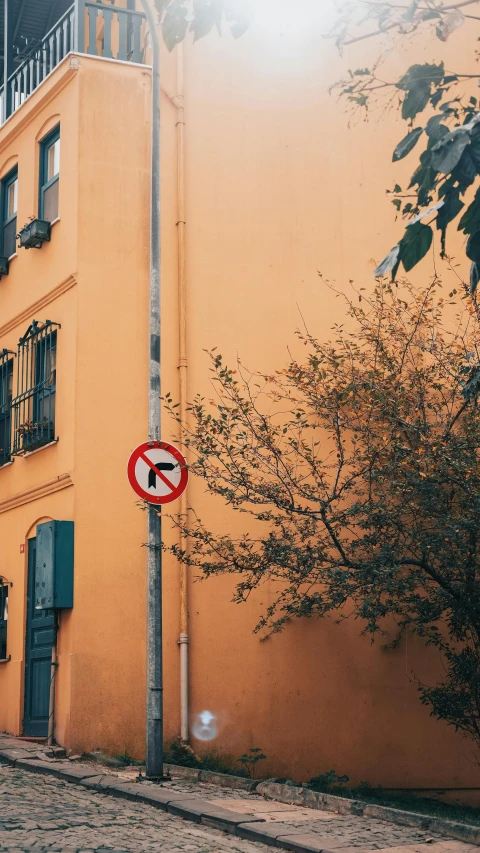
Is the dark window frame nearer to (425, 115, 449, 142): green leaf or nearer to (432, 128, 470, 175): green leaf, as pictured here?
(425, 115, 449, 142): green leaf

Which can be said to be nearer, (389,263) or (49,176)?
(389,263)

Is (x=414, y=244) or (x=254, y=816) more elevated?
(x=414, y=244)

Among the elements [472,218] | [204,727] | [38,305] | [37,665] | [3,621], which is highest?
[38,305]

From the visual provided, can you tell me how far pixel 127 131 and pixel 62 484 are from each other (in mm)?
4603

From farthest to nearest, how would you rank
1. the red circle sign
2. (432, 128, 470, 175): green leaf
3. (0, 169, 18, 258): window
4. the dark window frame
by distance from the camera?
(0, 169, 18, 258): window < the dark window frame < the red circle sign < (432, 128, 470, 175): green leaf

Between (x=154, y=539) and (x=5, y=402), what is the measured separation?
5565 mm

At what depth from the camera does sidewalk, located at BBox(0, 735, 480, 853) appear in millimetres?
7926

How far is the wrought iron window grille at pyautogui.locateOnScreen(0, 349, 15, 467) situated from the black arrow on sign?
5.05 metres

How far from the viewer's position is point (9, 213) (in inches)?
631

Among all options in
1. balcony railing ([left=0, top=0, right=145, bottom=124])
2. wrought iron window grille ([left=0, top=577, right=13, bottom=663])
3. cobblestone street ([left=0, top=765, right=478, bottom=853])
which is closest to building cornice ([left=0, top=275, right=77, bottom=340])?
balcony railing ([left=0, top=0, right=145, bottom=124])

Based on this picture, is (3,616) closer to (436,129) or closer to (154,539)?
(154,539)

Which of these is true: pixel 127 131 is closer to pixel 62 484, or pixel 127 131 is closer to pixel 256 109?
pixel 256 109

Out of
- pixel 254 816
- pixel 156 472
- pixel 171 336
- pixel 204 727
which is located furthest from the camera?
pixel 171 336

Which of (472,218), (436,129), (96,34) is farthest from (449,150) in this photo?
(96,34)
